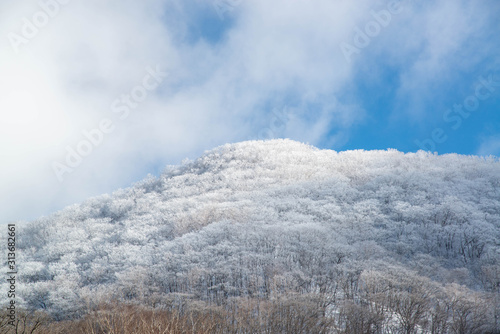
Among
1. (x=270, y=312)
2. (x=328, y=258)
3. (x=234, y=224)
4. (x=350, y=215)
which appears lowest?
(x=270, y=312)

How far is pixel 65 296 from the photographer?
48344mm

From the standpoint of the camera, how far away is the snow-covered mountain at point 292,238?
3803 cm

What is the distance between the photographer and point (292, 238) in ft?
171

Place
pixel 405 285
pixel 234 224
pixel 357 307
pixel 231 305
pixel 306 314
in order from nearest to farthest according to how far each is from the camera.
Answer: pixel 306 314 → pixel 357 307 → pixel 405 285 → pixel 231 305 → pixel 234 224

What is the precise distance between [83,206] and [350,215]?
7868 cm

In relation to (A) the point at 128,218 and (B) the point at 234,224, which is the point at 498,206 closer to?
(B) the point at 234,224

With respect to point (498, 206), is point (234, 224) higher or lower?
lower

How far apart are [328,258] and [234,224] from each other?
799 inches

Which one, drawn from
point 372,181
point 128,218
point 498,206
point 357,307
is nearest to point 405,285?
point 357,307

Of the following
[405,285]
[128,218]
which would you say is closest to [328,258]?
[405,285]

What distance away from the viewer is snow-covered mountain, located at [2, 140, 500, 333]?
38.0 m

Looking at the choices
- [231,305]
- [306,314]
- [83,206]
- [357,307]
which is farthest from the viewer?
[83,206]

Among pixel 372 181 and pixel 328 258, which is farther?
pixel 372 181

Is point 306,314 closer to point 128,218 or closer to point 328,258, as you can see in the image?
point 328,258
